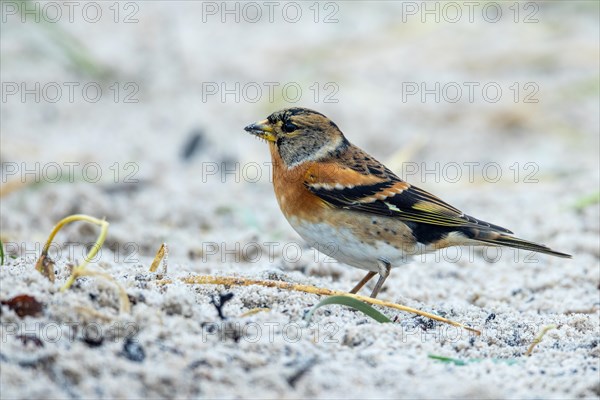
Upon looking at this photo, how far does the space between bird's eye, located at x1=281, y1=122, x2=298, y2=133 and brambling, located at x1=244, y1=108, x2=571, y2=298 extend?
24cm

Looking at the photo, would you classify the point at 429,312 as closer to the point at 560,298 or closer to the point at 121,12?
the point at 560,298

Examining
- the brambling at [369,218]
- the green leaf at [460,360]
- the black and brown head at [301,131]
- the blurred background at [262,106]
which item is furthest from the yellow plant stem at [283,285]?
the blurred background at [262,106]

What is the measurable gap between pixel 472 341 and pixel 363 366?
68 cm

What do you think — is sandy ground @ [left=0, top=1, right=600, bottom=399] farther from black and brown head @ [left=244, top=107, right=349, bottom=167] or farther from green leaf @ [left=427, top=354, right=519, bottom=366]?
black and brown head @ [left=244, top=107, right=349, bottom=167]

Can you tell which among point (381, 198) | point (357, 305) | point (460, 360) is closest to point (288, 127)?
point (381, 198)

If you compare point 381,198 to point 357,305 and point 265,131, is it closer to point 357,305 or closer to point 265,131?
point 265,131

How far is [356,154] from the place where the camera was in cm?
484

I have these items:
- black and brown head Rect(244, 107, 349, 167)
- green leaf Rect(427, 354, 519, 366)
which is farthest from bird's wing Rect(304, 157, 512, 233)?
green leaf Rect(427, 354, 519, 366)

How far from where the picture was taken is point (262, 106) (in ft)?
29.1

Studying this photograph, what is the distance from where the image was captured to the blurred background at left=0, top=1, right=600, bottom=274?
251 inches

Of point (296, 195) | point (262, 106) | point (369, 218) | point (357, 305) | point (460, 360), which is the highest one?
point (262, 106)

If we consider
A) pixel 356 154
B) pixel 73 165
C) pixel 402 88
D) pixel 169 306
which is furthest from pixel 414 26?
pixel 169 306

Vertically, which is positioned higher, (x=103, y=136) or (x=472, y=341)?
(x=103, y=136)

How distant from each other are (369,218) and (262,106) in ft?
15.4
